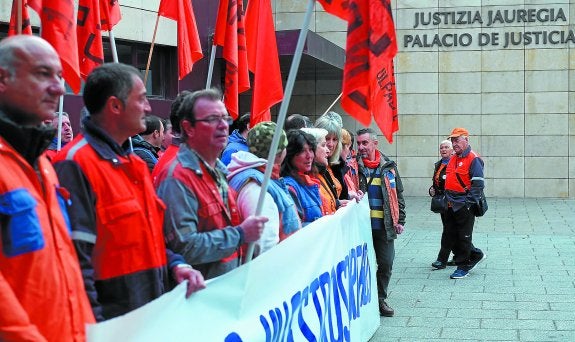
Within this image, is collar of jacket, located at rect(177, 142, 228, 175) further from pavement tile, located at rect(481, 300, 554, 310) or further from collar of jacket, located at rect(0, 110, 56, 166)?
pavement tile, located at rect(481, 300, 554, 310)

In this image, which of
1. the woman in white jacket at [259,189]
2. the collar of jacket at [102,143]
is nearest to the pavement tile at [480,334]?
the woman in white jacket at [259,189]

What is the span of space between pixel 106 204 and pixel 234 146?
413 cm

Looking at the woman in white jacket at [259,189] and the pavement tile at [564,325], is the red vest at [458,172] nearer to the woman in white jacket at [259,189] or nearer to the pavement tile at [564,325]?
the pavement tile at [564,325]

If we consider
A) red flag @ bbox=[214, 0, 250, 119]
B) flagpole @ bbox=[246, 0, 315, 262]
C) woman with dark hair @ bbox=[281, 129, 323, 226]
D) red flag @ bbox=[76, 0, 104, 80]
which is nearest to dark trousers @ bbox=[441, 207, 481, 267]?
red flag @ bbox=[214, 0, 250, 119]

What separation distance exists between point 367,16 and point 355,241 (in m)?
2.84

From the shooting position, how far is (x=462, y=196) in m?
11.2

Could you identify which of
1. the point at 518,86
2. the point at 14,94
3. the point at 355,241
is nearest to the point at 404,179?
the point at 518,86

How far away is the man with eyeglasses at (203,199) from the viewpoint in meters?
3.88

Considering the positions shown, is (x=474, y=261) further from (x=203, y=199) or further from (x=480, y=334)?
(x=203, y=199)

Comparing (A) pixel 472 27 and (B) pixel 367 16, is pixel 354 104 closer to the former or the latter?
(B) pixel 367 16

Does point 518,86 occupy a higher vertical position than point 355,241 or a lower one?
higher

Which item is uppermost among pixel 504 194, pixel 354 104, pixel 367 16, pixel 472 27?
pixel 472 27

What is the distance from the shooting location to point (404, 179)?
2333 centimetres

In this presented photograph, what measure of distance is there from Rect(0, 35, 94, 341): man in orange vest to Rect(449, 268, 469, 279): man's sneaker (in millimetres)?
8142
